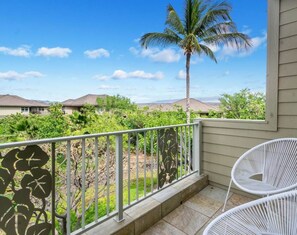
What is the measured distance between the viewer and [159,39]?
1001 centimetres

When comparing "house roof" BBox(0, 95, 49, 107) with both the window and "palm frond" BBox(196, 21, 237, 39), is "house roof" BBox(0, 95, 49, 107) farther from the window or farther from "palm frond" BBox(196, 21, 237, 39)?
"palm frond" BBox(196, 21, 237, 39)

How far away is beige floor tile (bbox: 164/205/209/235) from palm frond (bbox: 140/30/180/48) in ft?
29.5

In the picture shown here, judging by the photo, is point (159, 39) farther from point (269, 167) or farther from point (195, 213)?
point (195, 213)

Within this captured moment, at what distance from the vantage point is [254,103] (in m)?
8.03

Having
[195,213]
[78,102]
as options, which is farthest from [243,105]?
[78,102]

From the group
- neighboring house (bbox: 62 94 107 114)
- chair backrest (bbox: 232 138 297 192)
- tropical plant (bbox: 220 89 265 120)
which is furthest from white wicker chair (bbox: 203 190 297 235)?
neighboring house (bbox: 62 94 107 114)

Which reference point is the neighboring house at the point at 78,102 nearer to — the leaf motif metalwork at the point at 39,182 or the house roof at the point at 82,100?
the house roof at the point at 82,100

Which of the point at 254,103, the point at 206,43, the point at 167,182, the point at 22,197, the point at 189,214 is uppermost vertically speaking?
the point at 206,43

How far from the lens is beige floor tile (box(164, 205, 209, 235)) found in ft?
Answer: 6.47

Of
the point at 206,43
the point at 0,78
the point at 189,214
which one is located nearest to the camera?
the point at 189,214

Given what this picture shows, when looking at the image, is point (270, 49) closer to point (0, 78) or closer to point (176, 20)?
point (176, 20)

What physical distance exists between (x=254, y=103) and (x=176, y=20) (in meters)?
5.14

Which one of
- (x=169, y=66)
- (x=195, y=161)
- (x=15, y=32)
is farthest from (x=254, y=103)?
(x=15, y=32)

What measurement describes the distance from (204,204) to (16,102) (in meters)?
33.0
